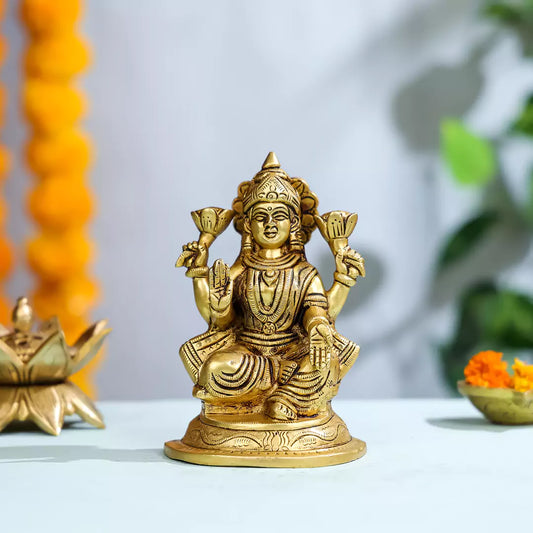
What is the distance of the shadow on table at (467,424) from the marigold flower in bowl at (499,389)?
0.07 feet

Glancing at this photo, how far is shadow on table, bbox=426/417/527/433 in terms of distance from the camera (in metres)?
1.60

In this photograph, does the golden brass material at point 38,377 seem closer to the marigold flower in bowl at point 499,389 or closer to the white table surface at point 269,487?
the white table surface at point 269,487

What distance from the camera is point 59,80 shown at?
268 cm

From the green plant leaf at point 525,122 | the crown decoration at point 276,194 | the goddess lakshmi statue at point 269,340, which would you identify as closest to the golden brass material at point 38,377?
the goddess lakshmi statue at point 269,340

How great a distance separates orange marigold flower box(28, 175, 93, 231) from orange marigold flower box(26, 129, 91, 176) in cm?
3

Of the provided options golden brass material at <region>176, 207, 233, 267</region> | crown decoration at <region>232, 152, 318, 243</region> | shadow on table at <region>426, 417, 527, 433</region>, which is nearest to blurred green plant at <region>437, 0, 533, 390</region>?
shadow on table at <region>426, 417, 527, 433</region>

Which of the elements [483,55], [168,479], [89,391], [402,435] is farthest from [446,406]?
[483,55]

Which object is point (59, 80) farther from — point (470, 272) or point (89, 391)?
point (470, 272)

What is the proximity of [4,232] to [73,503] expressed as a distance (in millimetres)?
1992

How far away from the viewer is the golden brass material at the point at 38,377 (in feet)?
5.13

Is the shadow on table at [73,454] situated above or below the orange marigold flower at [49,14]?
below

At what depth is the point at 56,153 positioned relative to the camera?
2.66 m

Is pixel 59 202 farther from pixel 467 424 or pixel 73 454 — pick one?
pixel 467 424

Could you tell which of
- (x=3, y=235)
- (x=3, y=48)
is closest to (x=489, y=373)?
(x=3, y=235)
